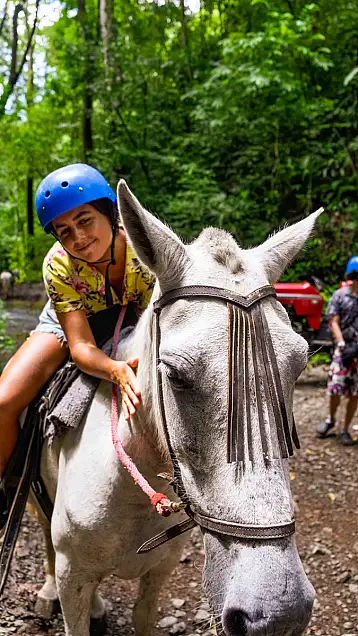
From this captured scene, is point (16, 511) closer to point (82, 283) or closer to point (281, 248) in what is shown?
point (82, 283)

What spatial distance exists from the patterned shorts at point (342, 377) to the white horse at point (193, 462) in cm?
476

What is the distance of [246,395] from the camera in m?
1.58

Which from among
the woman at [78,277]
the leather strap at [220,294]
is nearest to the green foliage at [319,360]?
the woman at [78,277]

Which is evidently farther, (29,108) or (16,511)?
(29,108)

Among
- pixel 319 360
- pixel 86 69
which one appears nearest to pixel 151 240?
pixel 319 360

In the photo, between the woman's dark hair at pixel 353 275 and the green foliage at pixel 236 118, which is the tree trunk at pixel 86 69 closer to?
the green foliage at pixel 236 118

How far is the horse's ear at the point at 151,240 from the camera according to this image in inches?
71.1

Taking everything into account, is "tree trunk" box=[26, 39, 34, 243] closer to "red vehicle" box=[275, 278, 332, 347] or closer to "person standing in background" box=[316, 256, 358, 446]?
"red vehicle" box=[275, 278, 332, 347]

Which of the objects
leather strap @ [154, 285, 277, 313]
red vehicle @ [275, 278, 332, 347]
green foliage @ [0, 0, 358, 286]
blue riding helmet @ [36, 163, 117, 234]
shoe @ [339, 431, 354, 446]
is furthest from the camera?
green foliage @ [0, 0, 358, 286]

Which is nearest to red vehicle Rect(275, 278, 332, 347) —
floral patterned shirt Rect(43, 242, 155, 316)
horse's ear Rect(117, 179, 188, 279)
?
floral patterned shirt Rect(43, 242, 155, 316)

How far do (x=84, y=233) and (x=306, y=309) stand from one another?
7734mm

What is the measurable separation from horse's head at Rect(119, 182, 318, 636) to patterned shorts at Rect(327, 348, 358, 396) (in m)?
5.49

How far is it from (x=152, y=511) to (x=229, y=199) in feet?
34.7

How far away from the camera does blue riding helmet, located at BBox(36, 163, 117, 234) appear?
245 centimetres
